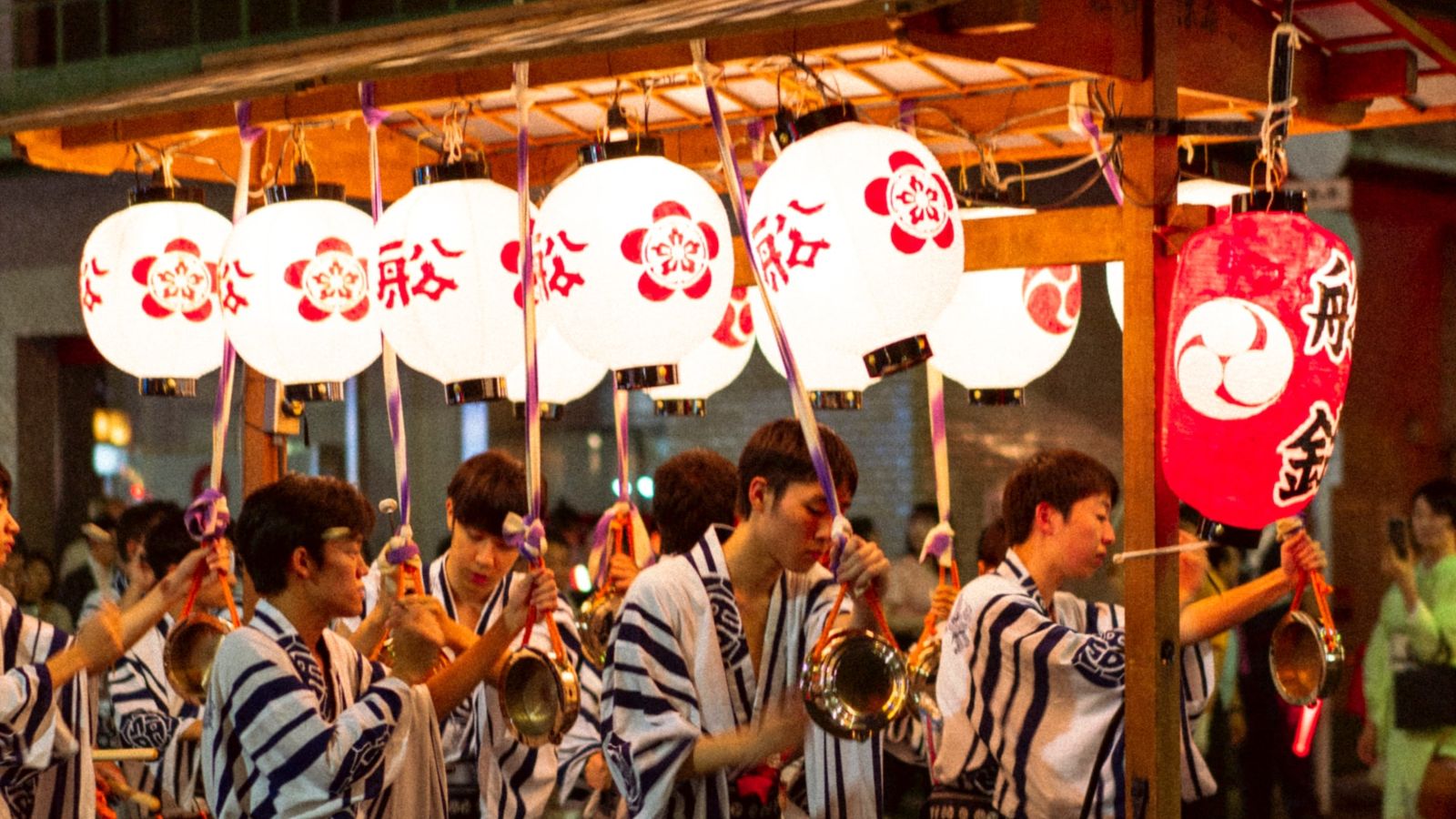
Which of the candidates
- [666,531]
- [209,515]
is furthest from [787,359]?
[209,515]

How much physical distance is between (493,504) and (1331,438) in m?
2.63

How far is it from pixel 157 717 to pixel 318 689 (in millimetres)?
3038

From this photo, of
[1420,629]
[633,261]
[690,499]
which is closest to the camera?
[633,261]

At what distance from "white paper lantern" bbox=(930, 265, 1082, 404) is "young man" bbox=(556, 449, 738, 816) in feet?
2.93

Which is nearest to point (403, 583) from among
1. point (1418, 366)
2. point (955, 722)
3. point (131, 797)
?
point (955, 722)

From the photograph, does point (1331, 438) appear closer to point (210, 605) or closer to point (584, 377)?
point (584, 377)

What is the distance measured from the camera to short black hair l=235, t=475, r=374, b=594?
4.25 meters

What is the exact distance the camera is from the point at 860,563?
405cm

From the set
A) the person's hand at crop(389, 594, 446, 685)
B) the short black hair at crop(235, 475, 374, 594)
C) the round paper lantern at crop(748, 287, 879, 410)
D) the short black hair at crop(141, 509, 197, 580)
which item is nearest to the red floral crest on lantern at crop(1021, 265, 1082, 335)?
the round paper lantern at crop(748, 287, 879, 410)

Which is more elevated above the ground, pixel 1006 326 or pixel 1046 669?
pixel 1006 326

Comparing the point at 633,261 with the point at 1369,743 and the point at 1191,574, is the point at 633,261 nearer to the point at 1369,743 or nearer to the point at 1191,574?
the point at 1191,574

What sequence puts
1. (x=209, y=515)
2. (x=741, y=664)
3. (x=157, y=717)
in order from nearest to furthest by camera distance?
1. (x=741, y=664)
2. (x=209, y=515)
3. (x=157, y=717)

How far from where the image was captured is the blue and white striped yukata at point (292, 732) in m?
4.09

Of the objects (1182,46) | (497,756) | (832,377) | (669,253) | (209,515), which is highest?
(1182,46)
